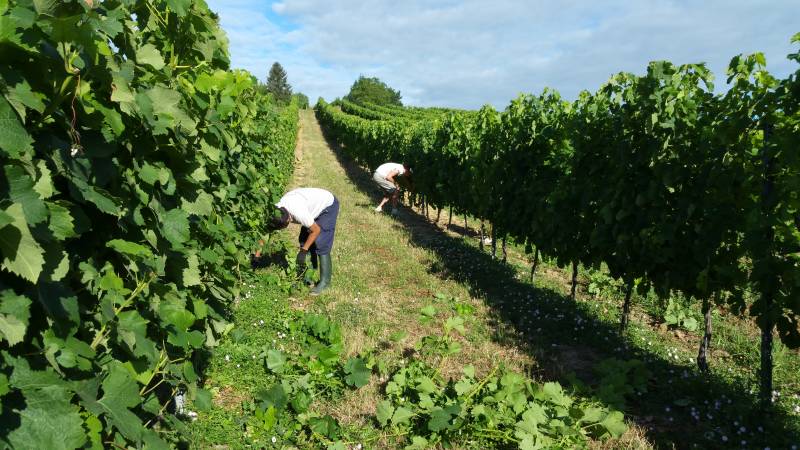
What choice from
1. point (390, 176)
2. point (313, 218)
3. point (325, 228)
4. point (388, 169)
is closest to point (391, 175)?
point (390, 176)

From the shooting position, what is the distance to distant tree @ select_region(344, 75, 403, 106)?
115m

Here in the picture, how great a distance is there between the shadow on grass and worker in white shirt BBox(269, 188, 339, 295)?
2067mm

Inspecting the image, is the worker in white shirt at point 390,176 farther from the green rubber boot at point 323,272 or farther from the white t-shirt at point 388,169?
the green rubber boot at point 323,272

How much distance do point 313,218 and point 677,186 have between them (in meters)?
4.34

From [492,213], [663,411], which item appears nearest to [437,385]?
[663,411]

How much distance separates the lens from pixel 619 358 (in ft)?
17.4

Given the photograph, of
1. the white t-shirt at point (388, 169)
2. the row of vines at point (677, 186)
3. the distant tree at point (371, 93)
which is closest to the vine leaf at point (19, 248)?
the row of vines at point (677, 186)

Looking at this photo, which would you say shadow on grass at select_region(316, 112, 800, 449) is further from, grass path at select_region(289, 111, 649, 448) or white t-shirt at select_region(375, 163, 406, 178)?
white t-shirt at select_region(375, 163, 406, 178)

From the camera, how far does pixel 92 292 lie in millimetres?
1939

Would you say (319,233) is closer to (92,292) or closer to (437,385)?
(437,385)

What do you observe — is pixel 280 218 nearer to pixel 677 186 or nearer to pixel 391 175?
pixel 677 186

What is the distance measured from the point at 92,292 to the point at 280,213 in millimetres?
4654

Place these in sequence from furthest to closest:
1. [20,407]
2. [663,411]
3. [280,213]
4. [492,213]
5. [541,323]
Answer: [492,213] < [280,213] < [541,323] < [663,411] < [20,407]

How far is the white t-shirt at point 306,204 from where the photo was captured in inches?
258
